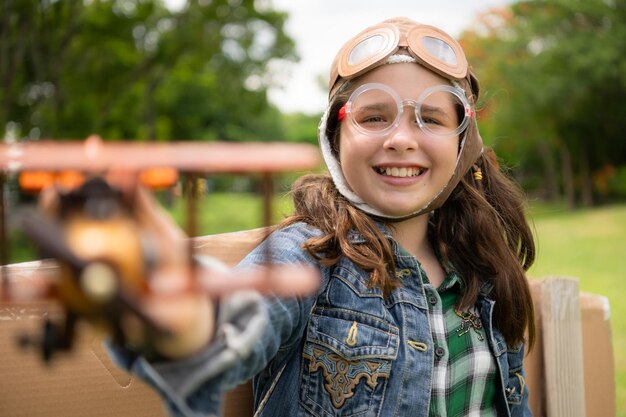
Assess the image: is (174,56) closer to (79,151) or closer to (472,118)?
(472,118)

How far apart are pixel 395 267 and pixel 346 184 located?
0.95ft

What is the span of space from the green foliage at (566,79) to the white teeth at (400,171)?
→ 19737 millimetres

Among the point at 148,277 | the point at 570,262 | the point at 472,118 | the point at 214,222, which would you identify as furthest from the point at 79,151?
the point at 570,262

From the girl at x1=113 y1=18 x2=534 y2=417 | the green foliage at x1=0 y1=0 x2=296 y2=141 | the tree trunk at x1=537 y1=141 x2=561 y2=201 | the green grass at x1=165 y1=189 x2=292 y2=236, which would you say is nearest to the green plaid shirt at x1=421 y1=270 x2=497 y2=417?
the girl at x1=113 y1=18 x2=534 y2=417

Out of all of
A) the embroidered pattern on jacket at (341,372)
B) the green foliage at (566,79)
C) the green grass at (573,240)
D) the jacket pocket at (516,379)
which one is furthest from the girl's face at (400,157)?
the green foliage at (566,79)

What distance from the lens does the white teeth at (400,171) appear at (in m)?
1.94

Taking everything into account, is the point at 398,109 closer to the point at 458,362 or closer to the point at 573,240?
the point at 458,362

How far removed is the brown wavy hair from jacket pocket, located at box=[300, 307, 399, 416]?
0.50 feet

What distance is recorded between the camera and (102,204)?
77 cm

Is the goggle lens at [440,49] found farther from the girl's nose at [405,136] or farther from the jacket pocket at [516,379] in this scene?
the jacket pocket at [516,379]

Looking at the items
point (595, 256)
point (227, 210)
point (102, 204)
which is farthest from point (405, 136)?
point (595, 256)

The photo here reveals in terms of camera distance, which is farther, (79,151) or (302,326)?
(302,326)

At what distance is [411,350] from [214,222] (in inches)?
42.4

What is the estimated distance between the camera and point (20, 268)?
63.6 inches
